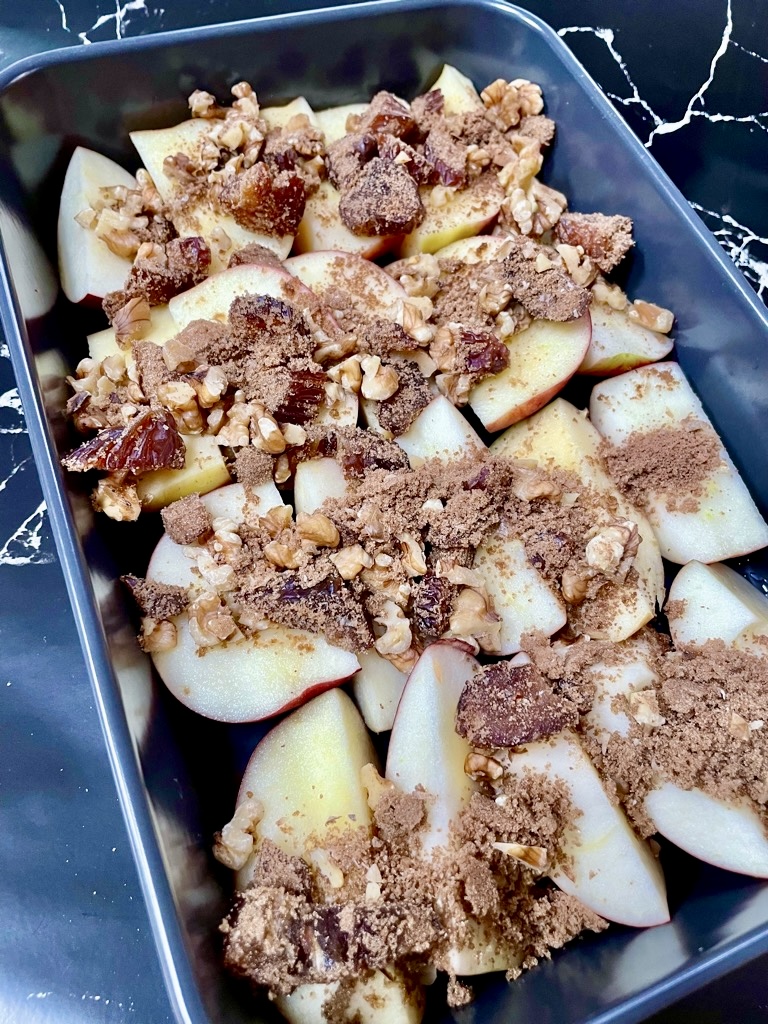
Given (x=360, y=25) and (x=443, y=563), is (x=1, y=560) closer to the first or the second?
(x=443, y=563)

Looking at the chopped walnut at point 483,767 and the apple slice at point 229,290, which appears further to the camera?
the apple slice at point 229,290

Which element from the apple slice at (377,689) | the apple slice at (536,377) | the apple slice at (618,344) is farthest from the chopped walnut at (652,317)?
the apple slice at (377,689)

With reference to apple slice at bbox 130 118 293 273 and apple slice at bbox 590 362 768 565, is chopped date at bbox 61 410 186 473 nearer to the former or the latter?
apple slice at bbox 130 118 293 273

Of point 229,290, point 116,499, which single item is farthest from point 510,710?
point 229,290

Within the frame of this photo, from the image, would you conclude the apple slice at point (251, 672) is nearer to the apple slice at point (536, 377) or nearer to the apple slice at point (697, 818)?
the apple slice at point (697, 818)

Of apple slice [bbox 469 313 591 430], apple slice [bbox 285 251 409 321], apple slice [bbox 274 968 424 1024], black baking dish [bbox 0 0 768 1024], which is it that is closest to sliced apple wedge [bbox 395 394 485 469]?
apple slice [bbox 469 313 591 430]
